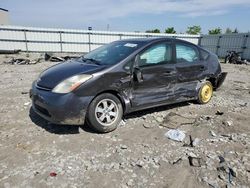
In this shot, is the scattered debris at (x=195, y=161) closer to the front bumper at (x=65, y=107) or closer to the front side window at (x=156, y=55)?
the front bumper at (x=65, y=107)

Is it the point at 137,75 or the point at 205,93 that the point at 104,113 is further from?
the point at 205,93

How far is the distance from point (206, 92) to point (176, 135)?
90.9 inches

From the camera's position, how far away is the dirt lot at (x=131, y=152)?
3.09 metres

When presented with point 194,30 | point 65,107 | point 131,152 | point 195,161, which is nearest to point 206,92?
point 195,161

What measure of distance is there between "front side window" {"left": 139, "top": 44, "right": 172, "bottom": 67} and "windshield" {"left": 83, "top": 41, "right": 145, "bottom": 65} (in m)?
0.22

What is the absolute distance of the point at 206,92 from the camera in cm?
623

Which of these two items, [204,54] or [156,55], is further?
[204,54]

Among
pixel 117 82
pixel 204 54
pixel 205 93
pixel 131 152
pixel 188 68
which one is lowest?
pixel 131 152

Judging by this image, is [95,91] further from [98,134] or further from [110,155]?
[110,155]

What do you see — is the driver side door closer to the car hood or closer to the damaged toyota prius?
the damaged toyota prius

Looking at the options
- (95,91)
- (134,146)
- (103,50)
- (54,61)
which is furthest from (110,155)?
(54,61)

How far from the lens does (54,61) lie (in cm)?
1563

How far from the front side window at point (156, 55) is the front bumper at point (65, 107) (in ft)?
4.48

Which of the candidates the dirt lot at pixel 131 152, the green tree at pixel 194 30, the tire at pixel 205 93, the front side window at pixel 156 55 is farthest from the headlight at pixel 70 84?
the green tree at pixel 194 30
